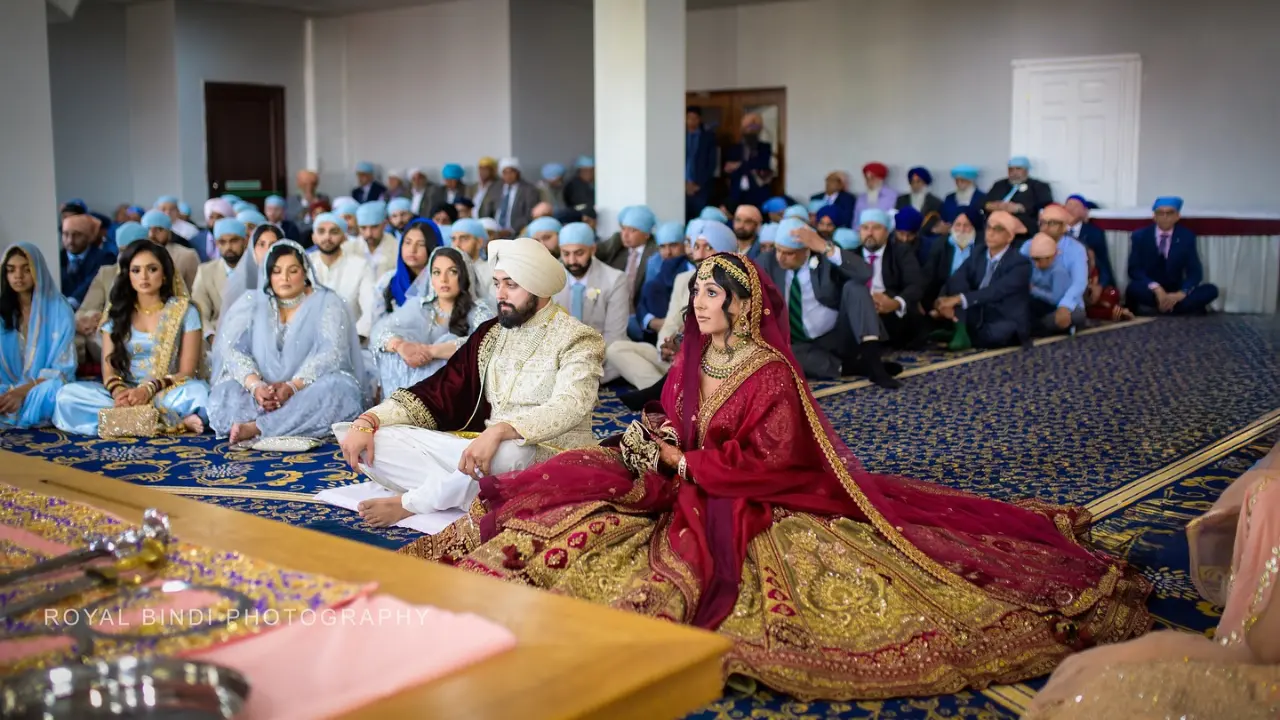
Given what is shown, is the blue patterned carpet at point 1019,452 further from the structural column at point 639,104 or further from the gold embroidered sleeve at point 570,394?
the structural column at point 639,104

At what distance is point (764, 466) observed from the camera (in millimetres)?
3264

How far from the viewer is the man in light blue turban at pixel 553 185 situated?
12438mm

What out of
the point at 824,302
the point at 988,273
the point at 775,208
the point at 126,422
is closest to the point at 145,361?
the point at 126,422

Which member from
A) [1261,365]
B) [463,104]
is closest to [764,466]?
[1261,365]

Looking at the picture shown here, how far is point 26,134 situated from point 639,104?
3705 millimetres

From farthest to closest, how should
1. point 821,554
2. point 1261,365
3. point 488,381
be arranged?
point 1261,365 → point 488,381 → point 821,554

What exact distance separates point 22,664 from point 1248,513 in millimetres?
1957

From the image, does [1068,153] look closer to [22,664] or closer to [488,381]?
[488,381]

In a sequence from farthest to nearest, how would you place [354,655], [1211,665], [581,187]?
1. [581,187]
2. [1211,665]
3. [354,655]

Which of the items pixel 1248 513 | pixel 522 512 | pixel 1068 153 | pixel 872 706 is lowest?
pixel 872 706

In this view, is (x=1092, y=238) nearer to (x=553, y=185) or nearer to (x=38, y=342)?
(x=553, y=185)

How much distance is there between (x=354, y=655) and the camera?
123cm

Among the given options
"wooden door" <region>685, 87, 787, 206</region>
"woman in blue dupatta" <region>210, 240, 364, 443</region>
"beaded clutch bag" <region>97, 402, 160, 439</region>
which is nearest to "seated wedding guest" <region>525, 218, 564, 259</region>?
"woman in blue dupatta" <region>210, 240, 364, 443</region>

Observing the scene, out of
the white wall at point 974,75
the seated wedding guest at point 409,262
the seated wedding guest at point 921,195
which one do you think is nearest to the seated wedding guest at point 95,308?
the seated wedding guest at point 409,262
